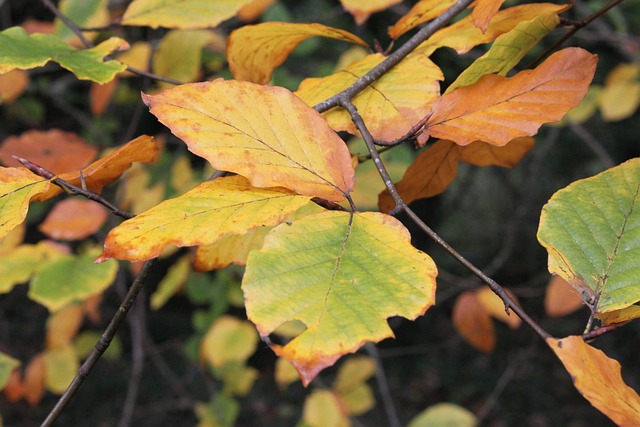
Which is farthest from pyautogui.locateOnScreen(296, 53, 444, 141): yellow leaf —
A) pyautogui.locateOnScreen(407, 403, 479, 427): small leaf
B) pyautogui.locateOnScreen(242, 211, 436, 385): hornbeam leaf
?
pyautogui.locateOnScreen(407, 403, 479, 427): small leaf

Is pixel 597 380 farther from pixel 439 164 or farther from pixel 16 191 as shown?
pixel 16 191

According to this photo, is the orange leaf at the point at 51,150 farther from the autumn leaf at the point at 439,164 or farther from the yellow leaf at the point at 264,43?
the autumn leaf at the point at 439,164

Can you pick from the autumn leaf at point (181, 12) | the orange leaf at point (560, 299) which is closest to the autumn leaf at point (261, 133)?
the autumn leaf at point (181, 12)

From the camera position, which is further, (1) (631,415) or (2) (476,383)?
(2) (476,383)

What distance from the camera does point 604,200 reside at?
430mm

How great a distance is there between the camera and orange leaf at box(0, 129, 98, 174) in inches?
40.8

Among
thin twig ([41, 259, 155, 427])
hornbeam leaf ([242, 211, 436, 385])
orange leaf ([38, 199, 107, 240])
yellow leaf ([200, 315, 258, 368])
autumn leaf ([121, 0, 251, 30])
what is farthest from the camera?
yellow leaf ([200, 315, 258, 368])

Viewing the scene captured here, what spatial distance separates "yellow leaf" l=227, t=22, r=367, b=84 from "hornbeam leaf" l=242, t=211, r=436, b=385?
0.71 ft

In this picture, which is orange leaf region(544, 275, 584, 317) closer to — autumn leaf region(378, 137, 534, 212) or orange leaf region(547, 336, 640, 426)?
autumn leaf region(378, 137, 534, 212)

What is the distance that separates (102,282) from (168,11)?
49 cm

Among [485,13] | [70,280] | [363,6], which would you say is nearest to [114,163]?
[485,13]

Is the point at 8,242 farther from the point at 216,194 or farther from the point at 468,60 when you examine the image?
the point at 468,60

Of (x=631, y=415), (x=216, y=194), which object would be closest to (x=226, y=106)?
(x=216, y=194)

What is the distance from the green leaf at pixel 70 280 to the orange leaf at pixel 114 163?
526 millimetres
